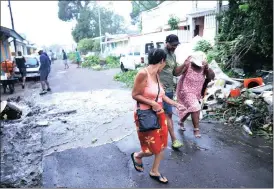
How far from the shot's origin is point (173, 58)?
416 cm

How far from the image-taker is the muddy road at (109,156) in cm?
350

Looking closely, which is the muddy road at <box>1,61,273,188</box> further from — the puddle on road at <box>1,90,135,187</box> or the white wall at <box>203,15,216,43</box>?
the white wall at <box>203,15,216,43</box>

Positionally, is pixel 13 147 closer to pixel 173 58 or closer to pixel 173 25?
pixel 173 58

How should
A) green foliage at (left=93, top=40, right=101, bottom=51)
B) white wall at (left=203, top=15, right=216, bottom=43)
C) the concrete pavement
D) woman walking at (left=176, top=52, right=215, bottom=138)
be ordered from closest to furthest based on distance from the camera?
the concrete pavement, woman walking at (left=176, top=52, right=215, bottom=138), white wall at (left=203, top=15, right=216, bottom=43), green foliage at (left=93, top=40, right=101, bottom=51)

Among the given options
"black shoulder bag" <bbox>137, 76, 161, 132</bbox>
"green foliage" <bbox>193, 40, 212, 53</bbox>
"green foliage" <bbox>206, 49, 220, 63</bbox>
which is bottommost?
"black shoulder bag" <bbox>137, 76, 161, 132</bbox>

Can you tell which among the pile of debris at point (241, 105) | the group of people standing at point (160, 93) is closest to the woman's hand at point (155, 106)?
the group of people standing at point (160, 93)

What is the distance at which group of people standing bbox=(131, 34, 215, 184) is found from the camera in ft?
9.78

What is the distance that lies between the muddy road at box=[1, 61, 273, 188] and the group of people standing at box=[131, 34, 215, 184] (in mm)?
377

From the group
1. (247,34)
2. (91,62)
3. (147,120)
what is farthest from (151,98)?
(91,62)

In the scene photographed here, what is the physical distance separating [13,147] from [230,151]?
159 inches

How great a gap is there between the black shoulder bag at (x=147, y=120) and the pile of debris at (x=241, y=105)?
3.03m

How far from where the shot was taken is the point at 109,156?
14.1ft

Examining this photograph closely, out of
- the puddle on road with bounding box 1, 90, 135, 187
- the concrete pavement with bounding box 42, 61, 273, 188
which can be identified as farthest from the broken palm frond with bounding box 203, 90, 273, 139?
the puddle on road with bounding box 1, 90, 135, 187

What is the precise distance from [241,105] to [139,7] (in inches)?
1744
